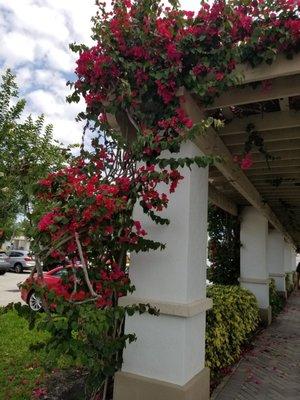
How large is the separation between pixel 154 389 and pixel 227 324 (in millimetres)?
2667

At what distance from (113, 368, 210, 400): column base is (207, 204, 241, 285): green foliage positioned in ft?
19.3

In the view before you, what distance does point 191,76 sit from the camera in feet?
10.3

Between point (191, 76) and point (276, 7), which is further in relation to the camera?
point (191, 76)

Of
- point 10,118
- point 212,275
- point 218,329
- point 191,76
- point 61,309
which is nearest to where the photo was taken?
point 61,309

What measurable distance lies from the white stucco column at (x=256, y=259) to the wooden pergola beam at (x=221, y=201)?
482 mm

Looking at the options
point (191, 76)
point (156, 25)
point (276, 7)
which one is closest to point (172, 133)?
point (191, 76)

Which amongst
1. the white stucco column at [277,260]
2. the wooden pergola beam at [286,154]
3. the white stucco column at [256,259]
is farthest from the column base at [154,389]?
the white stucco column at [277,260]

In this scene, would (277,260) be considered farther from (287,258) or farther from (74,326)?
(74,326)

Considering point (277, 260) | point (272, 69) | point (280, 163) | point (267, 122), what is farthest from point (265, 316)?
point (272, 69)

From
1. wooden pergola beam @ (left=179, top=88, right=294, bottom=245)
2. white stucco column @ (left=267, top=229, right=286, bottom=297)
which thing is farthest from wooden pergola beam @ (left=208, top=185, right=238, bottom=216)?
white stucco column @ (left=267, top=229, right=286, bottom=297)

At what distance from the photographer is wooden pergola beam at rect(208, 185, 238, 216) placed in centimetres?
697

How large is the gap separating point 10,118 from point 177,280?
15.1 ft

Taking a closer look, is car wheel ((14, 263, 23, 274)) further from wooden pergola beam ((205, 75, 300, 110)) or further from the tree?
wooden pergola beam ((205, 75, 300, 110))

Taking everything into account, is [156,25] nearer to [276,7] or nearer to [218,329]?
[276,7]
